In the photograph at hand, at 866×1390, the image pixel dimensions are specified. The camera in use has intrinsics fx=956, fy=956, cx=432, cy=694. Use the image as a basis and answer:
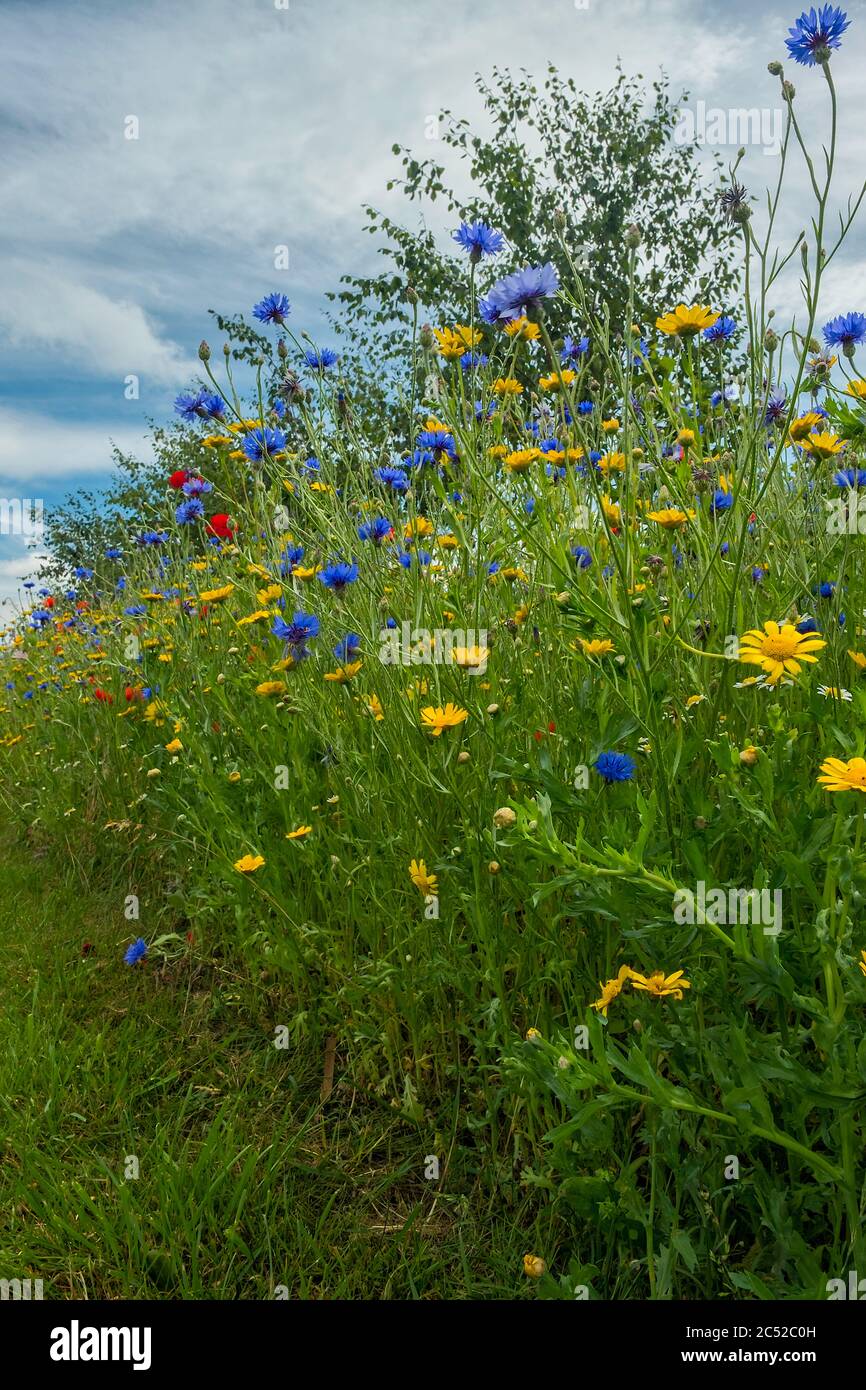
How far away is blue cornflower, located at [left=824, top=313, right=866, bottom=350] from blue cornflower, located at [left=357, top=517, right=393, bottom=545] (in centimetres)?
124

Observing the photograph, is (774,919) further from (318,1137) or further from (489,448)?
(489,448)

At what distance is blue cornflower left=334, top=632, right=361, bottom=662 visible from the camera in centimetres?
235

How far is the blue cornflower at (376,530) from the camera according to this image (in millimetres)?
2459

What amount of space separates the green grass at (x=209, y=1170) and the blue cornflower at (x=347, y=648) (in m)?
0.87

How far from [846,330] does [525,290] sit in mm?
1012

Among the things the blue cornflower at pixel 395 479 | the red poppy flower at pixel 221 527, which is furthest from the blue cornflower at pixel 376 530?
the red poppy flower at pixel 221 527

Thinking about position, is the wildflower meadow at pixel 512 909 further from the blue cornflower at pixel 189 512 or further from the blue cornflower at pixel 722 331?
the blue cornflower at pixel 189 512

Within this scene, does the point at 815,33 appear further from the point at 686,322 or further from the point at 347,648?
the point at 347,648

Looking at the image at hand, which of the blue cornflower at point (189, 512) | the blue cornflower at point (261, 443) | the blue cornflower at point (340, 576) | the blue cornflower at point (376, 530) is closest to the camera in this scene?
the blue cornflower at point (340, 576)

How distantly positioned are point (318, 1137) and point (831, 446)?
1811mm

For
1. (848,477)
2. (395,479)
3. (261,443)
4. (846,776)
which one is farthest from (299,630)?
(846,776)

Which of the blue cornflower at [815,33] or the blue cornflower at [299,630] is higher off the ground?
the blue cornflower at [815,33]

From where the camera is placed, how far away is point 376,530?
99.3 inches
